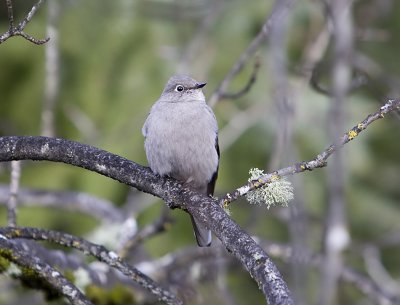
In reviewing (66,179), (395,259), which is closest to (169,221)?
(66,179)

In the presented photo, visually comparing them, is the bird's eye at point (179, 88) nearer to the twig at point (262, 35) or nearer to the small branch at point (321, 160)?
the twig at point (262, 35)

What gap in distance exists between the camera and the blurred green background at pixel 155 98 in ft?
22.3

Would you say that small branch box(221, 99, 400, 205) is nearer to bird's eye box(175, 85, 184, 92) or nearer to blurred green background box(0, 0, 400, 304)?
bird's eye box(175, 85, 184, 92)

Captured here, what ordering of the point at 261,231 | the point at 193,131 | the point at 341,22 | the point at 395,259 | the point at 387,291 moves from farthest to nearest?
the point at 395,259 → the point at 261,231 → the point at 387,291 → the point at 193,131 → the point at 341,22

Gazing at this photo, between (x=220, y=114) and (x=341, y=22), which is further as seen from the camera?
(x=220, y=114)

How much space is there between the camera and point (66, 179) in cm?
705

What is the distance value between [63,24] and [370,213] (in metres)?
3.38

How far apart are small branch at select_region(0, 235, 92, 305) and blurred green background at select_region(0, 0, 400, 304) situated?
276cm

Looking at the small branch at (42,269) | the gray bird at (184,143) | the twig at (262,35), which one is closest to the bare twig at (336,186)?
the twig at (262,35)

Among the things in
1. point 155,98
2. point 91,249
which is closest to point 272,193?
point 91,249

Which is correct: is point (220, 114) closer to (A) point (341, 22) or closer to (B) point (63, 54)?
(B) point (63, 54)

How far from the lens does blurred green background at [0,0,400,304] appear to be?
6.79m

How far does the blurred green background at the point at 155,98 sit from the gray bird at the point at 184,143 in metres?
1.51

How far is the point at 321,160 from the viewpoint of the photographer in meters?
3.07
